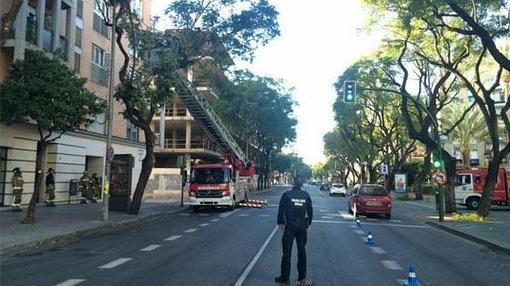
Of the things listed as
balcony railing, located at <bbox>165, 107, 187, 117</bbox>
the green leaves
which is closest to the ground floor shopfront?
the green leaves

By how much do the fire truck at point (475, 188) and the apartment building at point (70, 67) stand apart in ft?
67.7

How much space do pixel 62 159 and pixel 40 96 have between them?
38.2 ft

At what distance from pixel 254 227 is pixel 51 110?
7707 mm

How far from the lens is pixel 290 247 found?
9523 millimetres

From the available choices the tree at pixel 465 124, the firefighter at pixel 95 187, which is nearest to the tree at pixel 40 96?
the firefighter at pixel 95 187

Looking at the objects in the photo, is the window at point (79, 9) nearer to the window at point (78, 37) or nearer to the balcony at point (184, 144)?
the window at point (78, 37)

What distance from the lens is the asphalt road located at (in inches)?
381

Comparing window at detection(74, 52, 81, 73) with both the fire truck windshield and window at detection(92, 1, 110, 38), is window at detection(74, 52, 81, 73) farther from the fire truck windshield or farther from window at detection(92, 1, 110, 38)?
the fire truck windshield

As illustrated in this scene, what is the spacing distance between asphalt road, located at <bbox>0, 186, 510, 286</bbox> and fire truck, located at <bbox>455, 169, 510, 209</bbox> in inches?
741

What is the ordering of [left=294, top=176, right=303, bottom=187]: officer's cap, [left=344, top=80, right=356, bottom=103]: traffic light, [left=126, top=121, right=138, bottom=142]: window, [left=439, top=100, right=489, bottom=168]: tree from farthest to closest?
[left=439, top=100, right=489, bottom=168]: tree < [left=126, top=121, right=138, bottom=142]: window < [left=344, top=80, right=356, bottom=103]: traffic light < [left=294, top=176, right=303, bottom=187]: officer's cap

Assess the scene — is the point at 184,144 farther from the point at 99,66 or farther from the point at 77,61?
the point at 77,61

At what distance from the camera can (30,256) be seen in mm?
12289

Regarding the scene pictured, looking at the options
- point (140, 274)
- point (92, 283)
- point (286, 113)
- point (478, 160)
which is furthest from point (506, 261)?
point (478, 160)

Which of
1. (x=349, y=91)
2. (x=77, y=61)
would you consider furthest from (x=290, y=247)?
(x=77, y=61)
